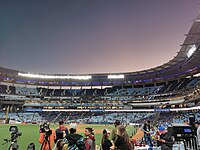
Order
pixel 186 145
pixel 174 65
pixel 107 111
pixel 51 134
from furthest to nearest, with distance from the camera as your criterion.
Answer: pixel 107 111 → pixel 174 65 → pixel 186 145 → pixel 51 134

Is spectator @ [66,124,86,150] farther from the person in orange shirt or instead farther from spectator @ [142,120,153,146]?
spectator @ [142,120,153,146]

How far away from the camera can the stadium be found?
2534 inches

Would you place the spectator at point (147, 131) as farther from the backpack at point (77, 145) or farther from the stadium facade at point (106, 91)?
the stadium facade at point (106, 91)

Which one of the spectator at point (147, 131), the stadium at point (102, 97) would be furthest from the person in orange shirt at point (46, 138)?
the stadium at point (102, 97)

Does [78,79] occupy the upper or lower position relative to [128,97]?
upper

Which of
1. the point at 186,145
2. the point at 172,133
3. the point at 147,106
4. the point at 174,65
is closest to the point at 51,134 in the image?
the point at 172,133

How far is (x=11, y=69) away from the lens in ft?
236

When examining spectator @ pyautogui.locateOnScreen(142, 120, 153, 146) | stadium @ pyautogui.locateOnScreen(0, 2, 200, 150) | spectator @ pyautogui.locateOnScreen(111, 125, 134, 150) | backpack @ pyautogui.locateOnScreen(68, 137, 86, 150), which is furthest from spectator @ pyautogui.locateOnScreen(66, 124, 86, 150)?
stadium @ pyautogui.locateOnScreen(0, 2, 200, 150)

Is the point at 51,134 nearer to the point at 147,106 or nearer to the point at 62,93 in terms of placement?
the point at 147,106

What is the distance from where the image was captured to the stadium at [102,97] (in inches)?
2534

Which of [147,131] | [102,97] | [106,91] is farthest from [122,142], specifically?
[106,91]

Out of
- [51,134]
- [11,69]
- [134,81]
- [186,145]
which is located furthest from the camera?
[134,81]

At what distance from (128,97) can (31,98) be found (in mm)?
37783

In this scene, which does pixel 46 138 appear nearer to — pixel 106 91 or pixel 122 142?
pixel 122 142
